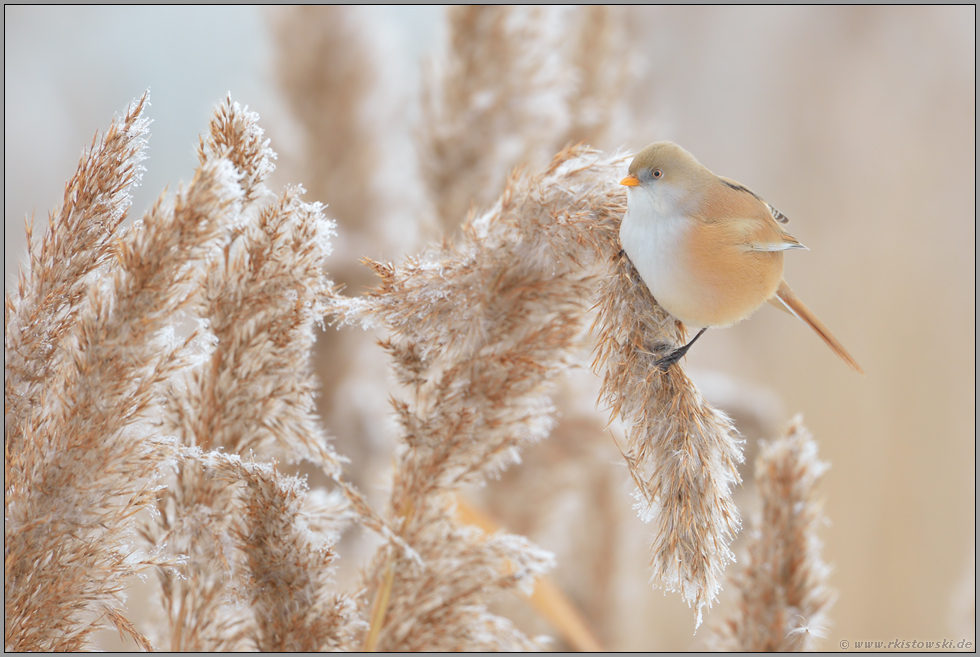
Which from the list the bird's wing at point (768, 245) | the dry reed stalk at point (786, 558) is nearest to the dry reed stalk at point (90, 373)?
the bird's wing at point (768, 245)

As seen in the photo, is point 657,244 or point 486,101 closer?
point 657,244

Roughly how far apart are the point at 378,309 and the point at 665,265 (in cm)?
35

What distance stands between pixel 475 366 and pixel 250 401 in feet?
0.96

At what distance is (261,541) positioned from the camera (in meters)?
0.71

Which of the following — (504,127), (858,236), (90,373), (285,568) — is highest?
(858,236)

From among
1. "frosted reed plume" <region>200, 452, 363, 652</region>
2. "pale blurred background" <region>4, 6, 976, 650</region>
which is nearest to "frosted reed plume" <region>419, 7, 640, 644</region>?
"pale blurred background" <region>4, 6, 976, 650</region>

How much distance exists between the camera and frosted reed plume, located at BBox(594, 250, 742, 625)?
67 cm

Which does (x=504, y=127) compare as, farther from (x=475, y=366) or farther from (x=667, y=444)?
(x=667, y=444)

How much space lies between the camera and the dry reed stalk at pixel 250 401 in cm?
70

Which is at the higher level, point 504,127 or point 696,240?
point 504,127

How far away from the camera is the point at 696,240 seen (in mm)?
748

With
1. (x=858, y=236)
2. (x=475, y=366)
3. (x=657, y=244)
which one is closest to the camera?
(x=657, y=244)

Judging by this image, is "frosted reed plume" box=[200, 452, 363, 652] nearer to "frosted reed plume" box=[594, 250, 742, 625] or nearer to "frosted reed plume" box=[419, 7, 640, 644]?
"frosted reed plume" box=[594, 250, 742, 625]

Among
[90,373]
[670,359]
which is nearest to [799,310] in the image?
[670,359]
